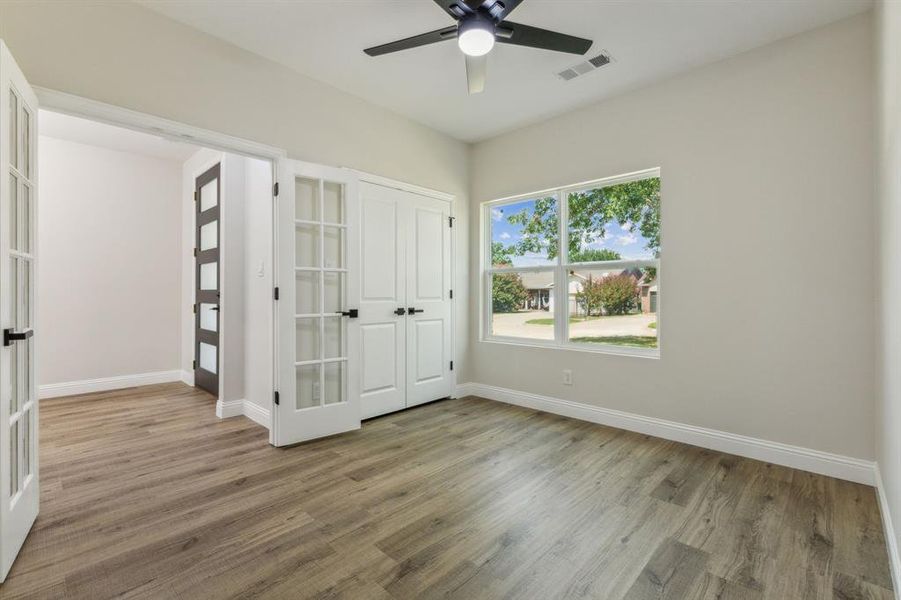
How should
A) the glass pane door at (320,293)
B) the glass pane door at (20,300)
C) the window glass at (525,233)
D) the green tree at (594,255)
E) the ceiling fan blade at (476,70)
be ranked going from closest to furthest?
the glass pane door at (20,300), the ceiling fan blade at (476,70), the glass pane door at (320,293), the green tree at (594,255), the window glass at (525,233)

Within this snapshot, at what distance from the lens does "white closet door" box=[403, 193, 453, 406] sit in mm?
4105

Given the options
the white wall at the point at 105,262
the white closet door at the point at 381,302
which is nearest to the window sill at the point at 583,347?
the white closet door at the point at 381,302

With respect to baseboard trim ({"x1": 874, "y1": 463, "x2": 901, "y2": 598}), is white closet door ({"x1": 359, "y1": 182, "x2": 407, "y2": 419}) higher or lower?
higher

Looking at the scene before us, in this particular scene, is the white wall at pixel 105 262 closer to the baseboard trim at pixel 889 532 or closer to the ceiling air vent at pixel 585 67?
the ceiling air vent at pixel 585 67

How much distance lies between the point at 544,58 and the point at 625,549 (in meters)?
3.06

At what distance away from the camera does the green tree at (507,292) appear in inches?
170

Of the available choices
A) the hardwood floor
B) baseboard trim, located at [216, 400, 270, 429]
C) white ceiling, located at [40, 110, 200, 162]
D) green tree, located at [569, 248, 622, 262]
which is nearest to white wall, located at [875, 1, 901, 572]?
the hardwood floor

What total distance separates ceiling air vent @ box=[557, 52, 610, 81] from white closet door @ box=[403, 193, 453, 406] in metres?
1.70

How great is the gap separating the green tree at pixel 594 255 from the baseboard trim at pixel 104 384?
5.16 meters

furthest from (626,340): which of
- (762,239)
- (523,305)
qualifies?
(762,239)

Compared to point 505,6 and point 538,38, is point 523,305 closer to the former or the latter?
point 538,38

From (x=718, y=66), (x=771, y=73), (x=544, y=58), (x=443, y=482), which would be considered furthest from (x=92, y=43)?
(x=771, y=73)

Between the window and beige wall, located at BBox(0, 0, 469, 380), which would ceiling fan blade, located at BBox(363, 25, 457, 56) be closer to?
beige wall, located at BBox(0, 0, 469, 380)

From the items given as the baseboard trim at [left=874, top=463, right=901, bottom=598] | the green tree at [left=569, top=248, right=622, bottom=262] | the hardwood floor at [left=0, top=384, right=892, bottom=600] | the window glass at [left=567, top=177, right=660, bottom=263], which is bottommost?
the hardwood floor at [left=0, top=384, right=892, bottom=600]
